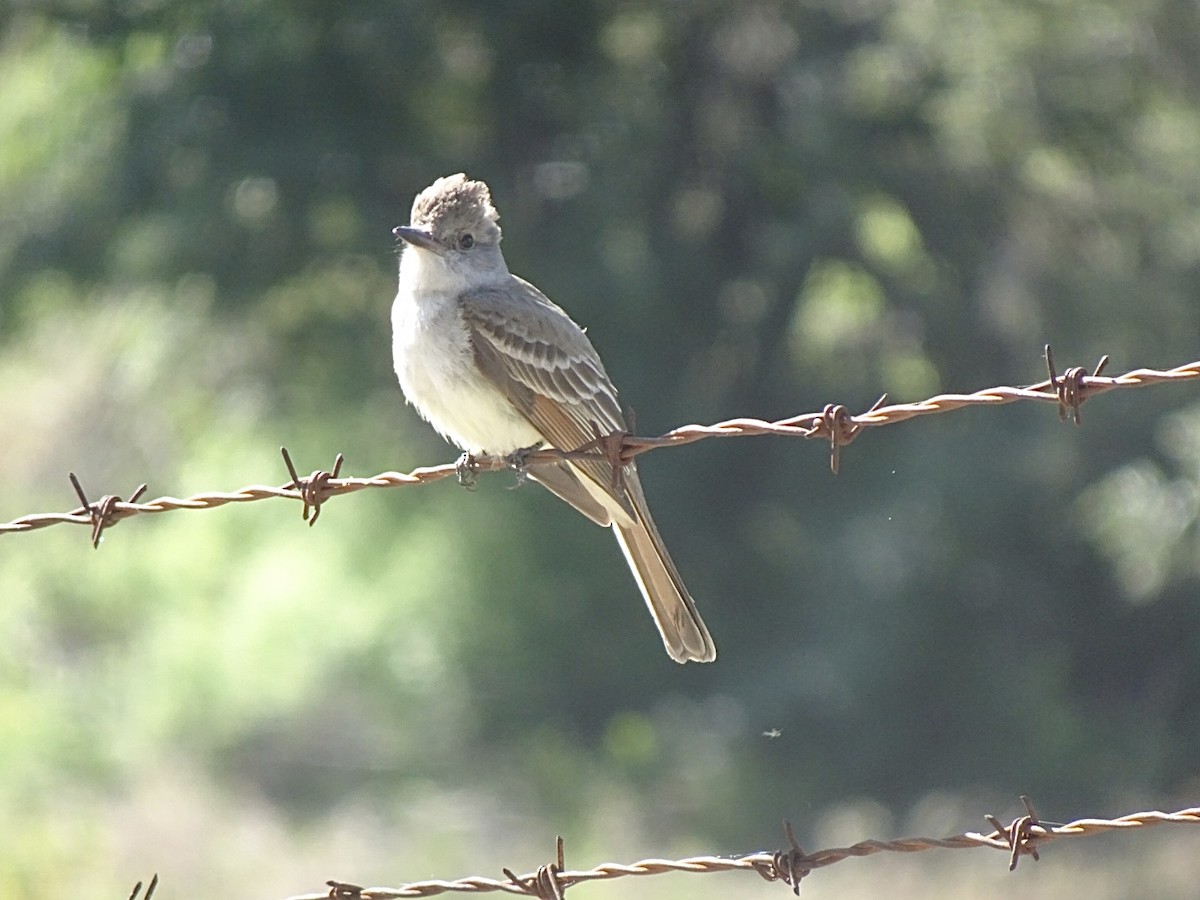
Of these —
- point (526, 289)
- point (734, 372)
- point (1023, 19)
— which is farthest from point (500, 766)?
point (526, 289)

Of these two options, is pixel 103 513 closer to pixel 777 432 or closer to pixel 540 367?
pixel 777 432

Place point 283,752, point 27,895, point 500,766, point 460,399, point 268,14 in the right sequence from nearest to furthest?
point 460,399
point 27,895
point 268,14
point 500,766
point 283,752

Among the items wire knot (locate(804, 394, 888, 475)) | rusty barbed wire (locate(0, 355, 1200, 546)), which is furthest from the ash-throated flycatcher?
wire knot (locate(804, 394, 888, 475))

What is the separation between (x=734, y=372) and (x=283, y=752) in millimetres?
4273

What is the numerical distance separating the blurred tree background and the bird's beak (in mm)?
5573

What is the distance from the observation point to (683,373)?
1229 centimetres

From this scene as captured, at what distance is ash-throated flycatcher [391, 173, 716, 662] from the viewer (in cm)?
528

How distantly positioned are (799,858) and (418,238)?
2.85 metres

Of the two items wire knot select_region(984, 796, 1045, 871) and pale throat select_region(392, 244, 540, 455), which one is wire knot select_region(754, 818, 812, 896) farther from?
pale throat select_region(392, 244, 540, 455)

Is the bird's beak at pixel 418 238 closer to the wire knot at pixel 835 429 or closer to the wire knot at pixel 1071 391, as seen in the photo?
the wire knot at pixel 835 429

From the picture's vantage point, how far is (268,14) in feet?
36.7

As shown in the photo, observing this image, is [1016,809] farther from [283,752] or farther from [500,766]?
[283,752]

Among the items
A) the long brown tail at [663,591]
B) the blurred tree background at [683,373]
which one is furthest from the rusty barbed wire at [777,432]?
the blurred tree background at [683,373]

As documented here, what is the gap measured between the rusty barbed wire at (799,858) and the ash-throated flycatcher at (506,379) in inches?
56.5
